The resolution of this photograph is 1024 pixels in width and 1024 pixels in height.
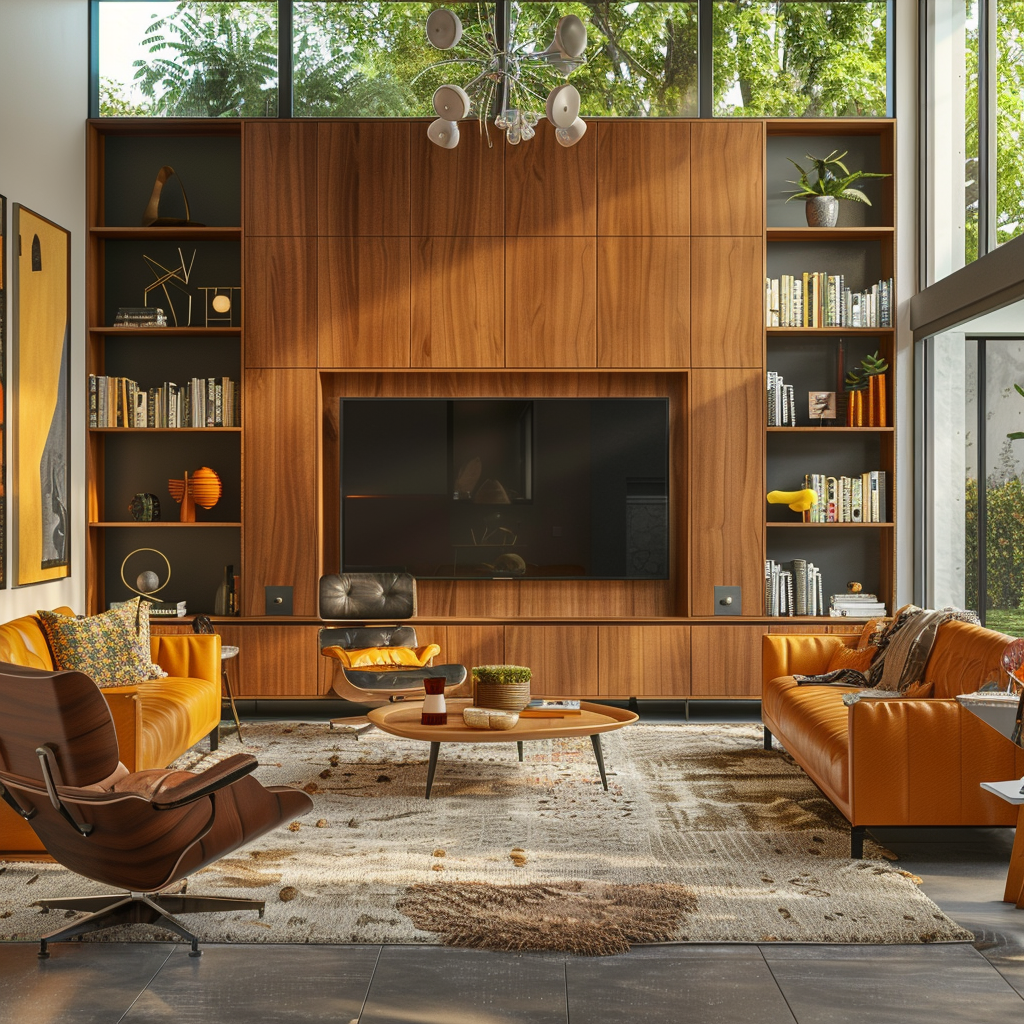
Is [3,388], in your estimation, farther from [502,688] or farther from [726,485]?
[726,485]

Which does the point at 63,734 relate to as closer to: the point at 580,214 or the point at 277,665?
the point at 277,665

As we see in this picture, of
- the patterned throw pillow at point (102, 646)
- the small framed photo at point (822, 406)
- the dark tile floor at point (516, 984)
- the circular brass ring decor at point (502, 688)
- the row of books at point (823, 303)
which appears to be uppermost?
the row of books at point (823, 303)

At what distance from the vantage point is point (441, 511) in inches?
240

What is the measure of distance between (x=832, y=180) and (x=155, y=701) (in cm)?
464

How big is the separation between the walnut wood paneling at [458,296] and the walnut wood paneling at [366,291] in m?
0.07

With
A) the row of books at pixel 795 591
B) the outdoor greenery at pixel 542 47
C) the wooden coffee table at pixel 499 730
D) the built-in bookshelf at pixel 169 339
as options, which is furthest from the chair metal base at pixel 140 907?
the outdoor greenery at pixel 542 47

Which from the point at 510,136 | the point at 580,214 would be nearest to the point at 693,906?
the point at 510,136

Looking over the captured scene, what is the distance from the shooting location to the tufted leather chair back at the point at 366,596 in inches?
226

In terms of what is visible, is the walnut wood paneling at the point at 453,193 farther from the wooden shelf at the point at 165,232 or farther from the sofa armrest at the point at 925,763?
the sofa armrest at the point at 925,763

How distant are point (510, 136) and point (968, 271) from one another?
2.46m

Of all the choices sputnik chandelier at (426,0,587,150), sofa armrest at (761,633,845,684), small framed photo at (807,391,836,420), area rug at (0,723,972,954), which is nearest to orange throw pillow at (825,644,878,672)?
sofa armrest at (761,633,845,684)

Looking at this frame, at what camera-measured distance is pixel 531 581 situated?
619cm

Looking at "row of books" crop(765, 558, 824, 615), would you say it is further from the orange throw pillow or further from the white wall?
the white wall

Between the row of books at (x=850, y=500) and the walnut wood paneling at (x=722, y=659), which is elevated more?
the row of books at (x=850, y=500)
